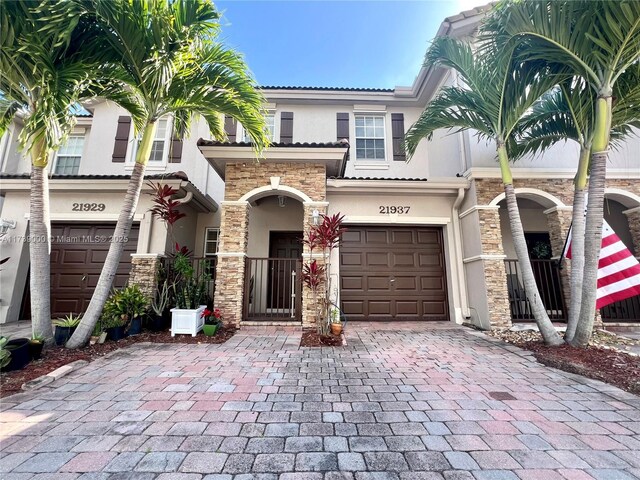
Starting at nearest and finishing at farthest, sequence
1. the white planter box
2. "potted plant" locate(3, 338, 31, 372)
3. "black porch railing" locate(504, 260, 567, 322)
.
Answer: "potted plant" locate(3, 338, 31, 372) → the white planter box → "black porch railing" locate(504, 260, 567, 322)

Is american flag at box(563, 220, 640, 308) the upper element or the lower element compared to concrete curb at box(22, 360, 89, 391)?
upper

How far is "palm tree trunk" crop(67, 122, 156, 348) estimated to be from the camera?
4.65 metres

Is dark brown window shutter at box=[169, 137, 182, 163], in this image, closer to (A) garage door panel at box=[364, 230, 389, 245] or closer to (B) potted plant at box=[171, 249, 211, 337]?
(B) potted plant at box=[171, 249, 211, 337]

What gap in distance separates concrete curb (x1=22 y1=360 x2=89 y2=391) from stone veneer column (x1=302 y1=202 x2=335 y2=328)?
13.3ft

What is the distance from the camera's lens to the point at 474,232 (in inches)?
279

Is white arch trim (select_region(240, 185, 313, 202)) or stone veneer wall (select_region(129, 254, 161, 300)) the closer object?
stone veneer wall (select_region(129, 254, 161, 300))

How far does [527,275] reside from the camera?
5.20m

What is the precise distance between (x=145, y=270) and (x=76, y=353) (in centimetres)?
277

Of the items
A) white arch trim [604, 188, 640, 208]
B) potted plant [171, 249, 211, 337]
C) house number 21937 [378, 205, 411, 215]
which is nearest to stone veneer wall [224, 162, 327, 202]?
house number 21937 [378, 205, 411, 215]

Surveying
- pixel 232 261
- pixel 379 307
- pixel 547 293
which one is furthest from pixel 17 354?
pixel 547 293

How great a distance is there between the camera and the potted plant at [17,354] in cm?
368

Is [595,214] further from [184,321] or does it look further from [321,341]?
[184,321]

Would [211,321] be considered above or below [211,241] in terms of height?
below

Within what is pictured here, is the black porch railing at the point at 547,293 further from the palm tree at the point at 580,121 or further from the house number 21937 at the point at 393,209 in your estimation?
the house number 21937 at the point at 393,209
